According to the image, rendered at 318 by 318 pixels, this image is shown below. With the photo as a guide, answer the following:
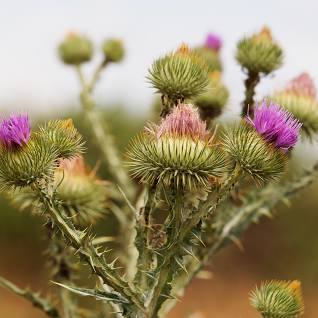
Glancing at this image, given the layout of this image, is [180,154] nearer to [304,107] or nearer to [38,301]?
[38,301]

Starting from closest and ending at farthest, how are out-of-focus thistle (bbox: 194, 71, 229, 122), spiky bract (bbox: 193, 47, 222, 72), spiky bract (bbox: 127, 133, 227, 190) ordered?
spiky bract (bbox: 127, 133, 227, 190)
out-of-focus thistle (bbox: 194, 71, 229, 122)
spiky bract (bbox: 193, 47, 222, 72)

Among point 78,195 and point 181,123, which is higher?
point 78,195

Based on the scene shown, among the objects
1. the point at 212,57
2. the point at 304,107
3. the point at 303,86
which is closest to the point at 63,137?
the point at 304,107

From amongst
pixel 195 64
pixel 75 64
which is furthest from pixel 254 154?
pixel 75 64

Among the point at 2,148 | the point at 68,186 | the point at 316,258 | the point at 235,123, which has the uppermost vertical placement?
the point at 316,258

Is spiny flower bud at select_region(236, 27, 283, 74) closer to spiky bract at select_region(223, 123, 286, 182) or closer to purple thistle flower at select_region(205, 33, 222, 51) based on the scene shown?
purple thistle flower at select_region(205, 33, 222, 51)

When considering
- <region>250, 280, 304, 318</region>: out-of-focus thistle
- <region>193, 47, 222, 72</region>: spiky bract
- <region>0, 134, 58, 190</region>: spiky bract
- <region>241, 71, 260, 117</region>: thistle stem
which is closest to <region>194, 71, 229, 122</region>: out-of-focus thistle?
<region>241, 71, 260, 117</region>: thistle stem

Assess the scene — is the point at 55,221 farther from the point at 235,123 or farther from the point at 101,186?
the point at 101,186
